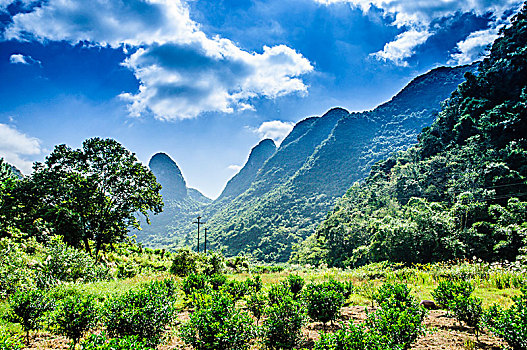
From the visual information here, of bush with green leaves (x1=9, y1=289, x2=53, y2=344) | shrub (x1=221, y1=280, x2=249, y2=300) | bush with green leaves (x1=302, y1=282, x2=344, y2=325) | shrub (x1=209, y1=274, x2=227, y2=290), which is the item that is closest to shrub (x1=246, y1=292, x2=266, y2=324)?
bush with green leaves (x1=302, y1=282, x2=344, y2=325)

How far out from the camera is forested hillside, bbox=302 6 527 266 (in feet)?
66.5

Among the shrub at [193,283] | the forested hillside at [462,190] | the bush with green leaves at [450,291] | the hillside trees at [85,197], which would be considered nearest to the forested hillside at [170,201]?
the forested hillside at [462,190]

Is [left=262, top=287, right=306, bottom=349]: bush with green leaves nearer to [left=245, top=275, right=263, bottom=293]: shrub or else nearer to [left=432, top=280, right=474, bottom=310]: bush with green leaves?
[left=245, top=275, right=263, bottom=293]: shrub

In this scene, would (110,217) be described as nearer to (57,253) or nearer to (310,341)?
(57,253)

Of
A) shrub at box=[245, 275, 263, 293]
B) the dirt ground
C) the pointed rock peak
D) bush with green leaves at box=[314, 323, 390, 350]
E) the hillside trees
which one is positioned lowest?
the dirt ground

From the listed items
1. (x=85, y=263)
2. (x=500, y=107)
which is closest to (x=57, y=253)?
(x=85, y=263)

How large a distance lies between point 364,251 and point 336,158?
70035 millimetres

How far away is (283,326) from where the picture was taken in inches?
A: 202

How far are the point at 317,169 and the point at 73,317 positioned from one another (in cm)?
9347

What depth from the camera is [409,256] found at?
21.5 m

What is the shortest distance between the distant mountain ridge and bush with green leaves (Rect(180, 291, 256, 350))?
56783 mm

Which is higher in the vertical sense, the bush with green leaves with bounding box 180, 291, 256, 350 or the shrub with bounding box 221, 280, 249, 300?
the bush with green leaves with bounding box 180, 291, 256, 350

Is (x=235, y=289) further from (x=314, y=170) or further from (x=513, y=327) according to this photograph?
(x=314, y=170)

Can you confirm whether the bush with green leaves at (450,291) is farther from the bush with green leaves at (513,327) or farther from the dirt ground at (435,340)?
the bush with green leaves at (513,327)
